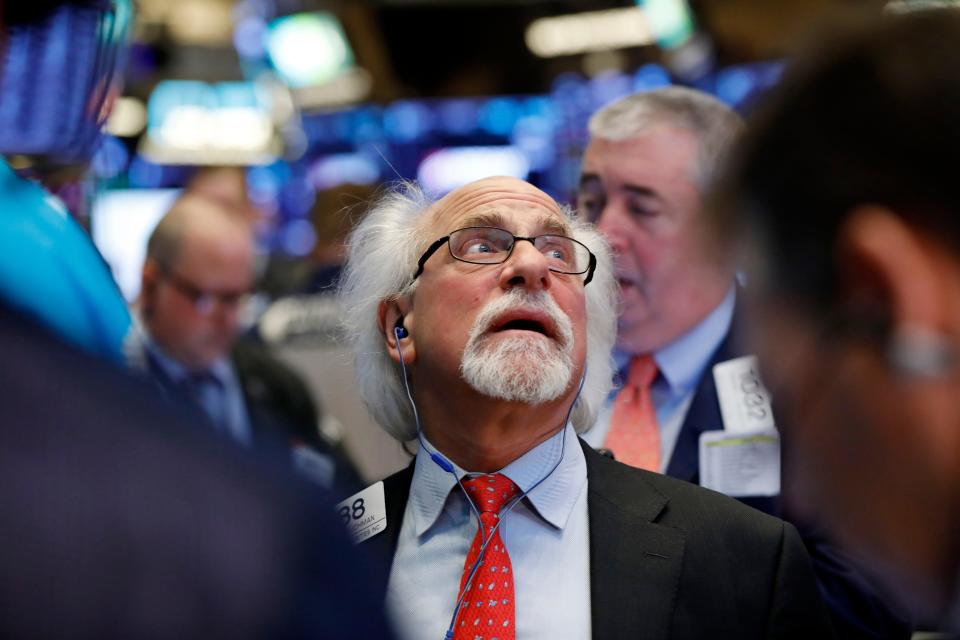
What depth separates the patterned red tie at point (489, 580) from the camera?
1.89 meters

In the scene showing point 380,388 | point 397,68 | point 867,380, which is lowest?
point 380,388

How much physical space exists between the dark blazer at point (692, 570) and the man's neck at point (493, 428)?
6.1 inches

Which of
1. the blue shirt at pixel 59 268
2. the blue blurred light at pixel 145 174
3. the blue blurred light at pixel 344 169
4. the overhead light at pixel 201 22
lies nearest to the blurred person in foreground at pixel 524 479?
the blue shirt at pixel 59 268

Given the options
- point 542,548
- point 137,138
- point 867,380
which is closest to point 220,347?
point 542,548

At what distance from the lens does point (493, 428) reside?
212 cm

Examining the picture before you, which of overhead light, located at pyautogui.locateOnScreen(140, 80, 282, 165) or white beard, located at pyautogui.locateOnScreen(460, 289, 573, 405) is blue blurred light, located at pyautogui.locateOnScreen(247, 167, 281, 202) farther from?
white beard, located at pyautogui.locateOnScreen(460, 289, 573, 405)

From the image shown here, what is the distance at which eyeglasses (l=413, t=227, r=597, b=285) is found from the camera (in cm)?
226

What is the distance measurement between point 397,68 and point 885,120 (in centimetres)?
1155

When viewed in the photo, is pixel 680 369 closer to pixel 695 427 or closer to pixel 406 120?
pixel 695 427

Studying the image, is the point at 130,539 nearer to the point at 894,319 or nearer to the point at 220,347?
the point at 894,319

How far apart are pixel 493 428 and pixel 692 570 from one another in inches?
17.6

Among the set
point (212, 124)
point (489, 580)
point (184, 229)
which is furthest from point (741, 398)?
point (212, 124)

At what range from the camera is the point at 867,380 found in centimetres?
93

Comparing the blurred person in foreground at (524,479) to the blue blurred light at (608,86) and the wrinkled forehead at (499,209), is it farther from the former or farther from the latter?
the blue blurred light at (608,86)
